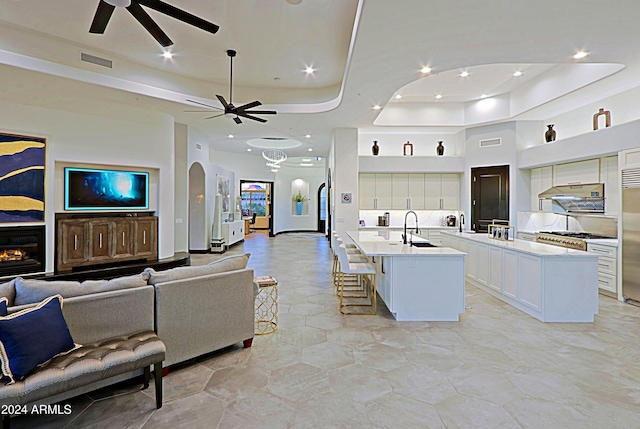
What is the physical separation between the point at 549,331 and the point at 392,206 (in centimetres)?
518

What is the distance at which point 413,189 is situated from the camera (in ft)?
27.9

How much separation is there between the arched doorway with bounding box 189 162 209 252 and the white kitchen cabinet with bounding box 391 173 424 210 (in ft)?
17.6

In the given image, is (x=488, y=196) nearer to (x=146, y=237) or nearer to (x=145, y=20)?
(x=145, y=20)

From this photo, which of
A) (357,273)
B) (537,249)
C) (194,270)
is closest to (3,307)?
(194,270)

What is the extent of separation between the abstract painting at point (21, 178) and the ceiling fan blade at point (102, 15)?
10.4 ft

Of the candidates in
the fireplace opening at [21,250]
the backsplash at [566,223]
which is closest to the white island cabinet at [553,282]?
the backsplash at [566,223]

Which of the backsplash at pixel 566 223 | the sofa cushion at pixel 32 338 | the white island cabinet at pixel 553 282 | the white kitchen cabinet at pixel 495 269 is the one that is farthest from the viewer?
the backsplash at pixel 566 223

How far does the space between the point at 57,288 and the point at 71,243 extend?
13.7ft

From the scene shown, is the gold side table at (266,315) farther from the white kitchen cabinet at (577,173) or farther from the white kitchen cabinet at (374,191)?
the white kitchen cabinet at (577,173)

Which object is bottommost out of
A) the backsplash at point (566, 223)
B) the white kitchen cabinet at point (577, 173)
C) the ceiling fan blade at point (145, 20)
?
the backsplash at point (566, 223)

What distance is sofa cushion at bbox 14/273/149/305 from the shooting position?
212 cm

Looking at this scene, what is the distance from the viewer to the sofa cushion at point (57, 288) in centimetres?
212

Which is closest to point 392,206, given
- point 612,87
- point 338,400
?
point 612,87

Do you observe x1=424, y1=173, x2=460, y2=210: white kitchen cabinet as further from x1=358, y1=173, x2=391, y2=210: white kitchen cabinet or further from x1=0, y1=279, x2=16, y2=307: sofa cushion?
x1=0, y1=279, x2=16, y2=307: sofa cushion
